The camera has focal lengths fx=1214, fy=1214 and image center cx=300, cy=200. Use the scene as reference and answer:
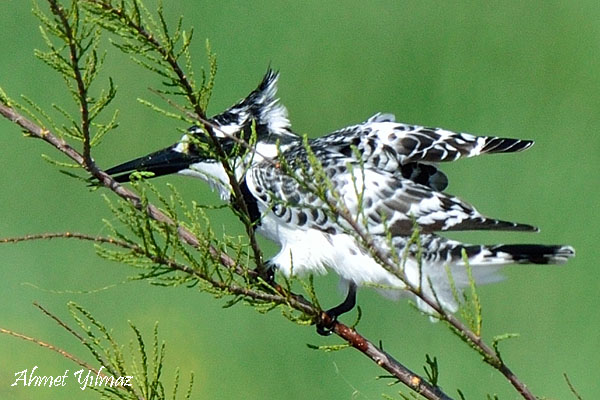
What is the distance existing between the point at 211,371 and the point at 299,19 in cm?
198

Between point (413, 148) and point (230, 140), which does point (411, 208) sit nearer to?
point (413, 148)

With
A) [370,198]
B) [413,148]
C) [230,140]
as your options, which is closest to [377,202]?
[370,198]

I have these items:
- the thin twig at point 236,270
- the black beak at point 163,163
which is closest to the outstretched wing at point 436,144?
the black beak at point 163,163

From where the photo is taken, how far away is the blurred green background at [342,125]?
14.1 ft

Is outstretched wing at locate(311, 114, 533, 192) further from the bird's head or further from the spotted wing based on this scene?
the bird's head

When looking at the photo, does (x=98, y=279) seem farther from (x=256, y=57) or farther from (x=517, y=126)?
(x=517, y=126)

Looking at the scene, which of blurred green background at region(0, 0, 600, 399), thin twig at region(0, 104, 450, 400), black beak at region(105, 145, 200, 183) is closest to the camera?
thin twig at region(0, 104, 450, 400)

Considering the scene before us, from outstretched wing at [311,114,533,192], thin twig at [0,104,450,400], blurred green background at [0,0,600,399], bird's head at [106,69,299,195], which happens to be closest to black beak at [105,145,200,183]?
bird's head at [106,69,299,195]

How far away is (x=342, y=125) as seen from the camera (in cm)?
521

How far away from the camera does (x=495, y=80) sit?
5352 mm

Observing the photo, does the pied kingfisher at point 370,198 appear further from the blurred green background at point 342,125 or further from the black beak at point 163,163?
the blurred green background at point 342,125

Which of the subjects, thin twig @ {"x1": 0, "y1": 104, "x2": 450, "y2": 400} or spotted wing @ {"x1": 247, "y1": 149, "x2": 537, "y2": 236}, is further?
spotted wing @ {"x1": 247, "y1": 149, "x2": 537, "y2": 236}

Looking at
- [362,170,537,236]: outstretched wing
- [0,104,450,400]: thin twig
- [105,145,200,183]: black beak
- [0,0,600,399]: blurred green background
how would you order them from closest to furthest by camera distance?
[0,104,450,400]: thin twig, [362,170,537,236]: outstretched wing, [105,145,200,183]: black beak, [0,0,600,399]: blurred green background

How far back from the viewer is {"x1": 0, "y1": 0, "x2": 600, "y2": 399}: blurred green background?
4293 mm
